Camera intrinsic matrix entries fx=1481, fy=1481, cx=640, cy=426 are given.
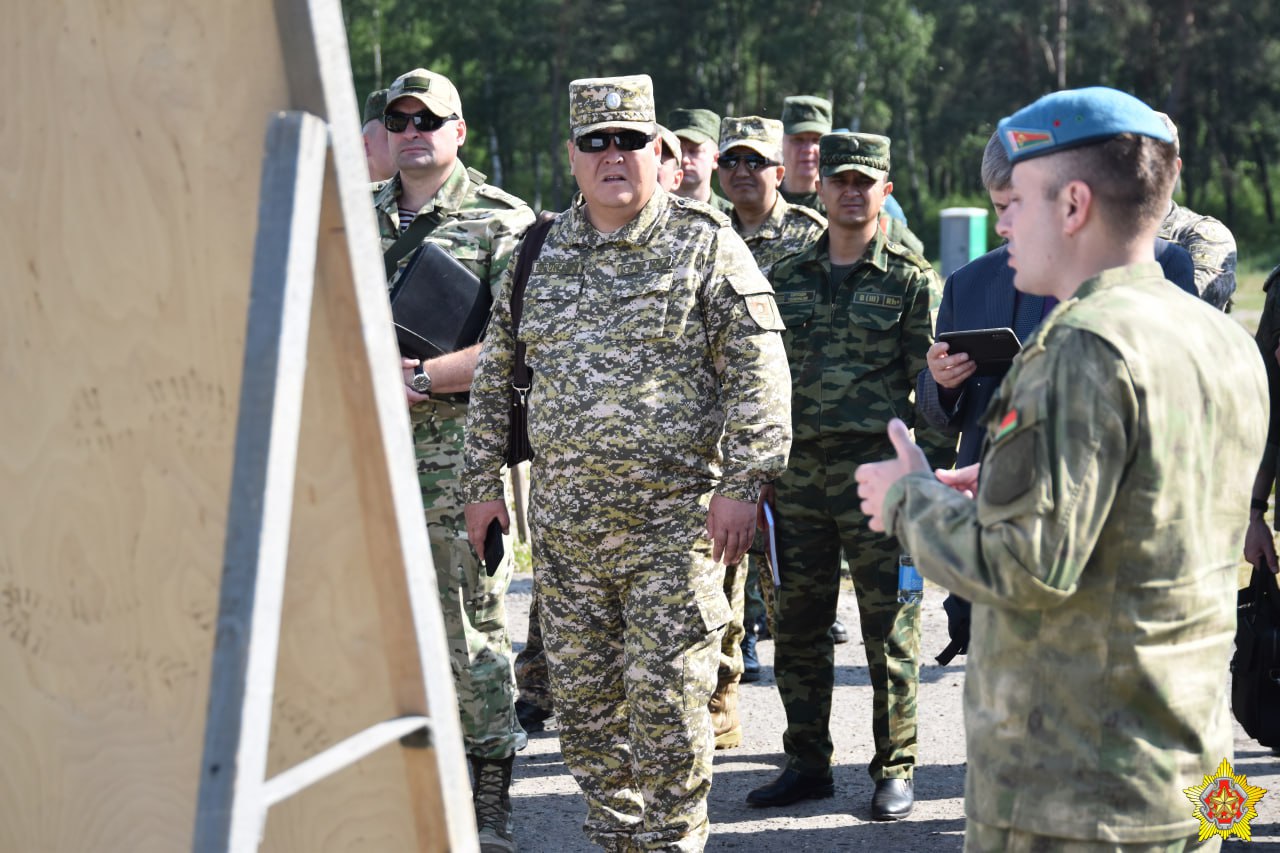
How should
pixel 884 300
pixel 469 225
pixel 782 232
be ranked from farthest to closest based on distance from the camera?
1. pixel 782 232
2. pixel 884 300
3. pixel 469 225

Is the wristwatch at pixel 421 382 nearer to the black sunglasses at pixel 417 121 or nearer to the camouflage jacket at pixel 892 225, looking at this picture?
the black sunglasses at pixel 417 121

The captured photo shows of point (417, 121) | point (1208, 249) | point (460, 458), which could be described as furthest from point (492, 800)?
point (1208, 249)

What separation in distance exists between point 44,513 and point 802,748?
3011 millimetres

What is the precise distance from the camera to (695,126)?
772 cm

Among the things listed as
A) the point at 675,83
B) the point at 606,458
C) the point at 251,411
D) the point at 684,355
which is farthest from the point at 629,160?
the point at 675,83

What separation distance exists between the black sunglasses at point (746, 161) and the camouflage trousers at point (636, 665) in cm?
312

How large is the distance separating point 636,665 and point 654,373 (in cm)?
76

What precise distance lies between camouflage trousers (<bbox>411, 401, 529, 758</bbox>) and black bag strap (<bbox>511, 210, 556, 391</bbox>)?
0.44 meters

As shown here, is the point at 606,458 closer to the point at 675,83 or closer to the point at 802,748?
the point at 802,748

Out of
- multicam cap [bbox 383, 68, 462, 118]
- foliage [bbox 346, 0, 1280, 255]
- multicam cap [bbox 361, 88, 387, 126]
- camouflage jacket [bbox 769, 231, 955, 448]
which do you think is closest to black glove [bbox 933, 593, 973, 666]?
camouflage jacket [bbox 769, 231, 955, 448]

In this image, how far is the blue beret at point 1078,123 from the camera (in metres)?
2.14

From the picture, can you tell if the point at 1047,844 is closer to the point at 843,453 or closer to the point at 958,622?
the point at 958,622

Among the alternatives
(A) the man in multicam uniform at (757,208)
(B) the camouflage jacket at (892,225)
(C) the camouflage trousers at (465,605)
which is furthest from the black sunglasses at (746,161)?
(C) the camouflage trousers at (465,605)

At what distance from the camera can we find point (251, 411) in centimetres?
184
